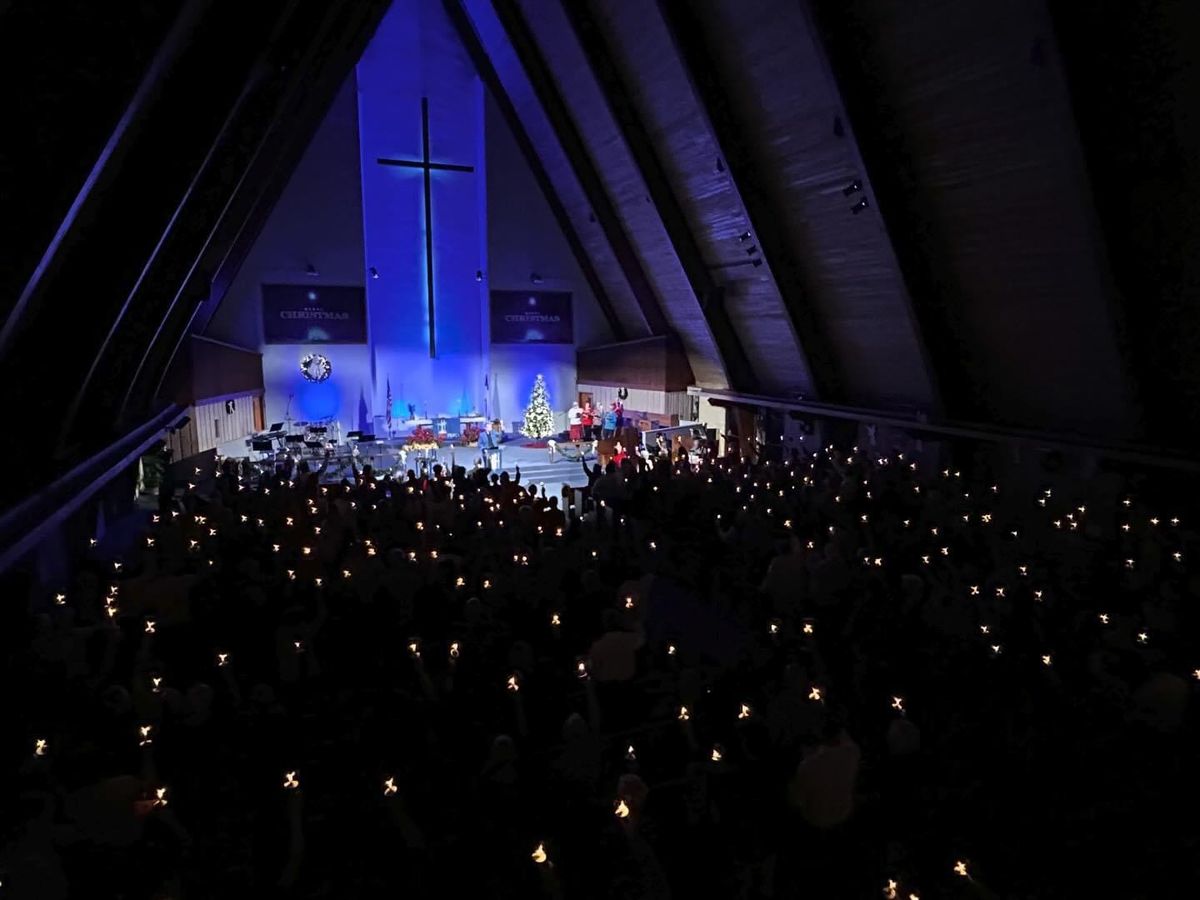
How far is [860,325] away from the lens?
49.9 feet

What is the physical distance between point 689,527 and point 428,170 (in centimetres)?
1977

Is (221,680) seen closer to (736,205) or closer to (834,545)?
(834,545)

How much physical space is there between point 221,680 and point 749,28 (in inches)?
506

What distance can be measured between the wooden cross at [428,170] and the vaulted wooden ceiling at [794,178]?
573cm

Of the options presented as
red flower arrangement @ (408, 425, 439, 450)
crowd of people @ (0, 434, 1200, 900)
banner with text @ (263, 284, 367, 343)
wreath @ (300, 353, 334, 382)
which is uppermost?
banner with text @ (263, 284, 367, 343)

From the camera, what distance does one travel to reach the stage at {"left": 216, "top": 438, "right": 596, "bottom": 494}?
19.8 metres

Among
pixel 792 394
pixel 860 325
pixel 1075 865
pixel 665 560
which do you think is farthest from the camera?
pixel 792 394

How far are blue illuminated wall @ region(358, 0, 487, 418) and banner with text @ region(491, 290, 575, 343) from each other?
0.94m

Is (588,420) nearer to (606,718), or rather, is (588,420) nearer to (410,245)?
(410,245)

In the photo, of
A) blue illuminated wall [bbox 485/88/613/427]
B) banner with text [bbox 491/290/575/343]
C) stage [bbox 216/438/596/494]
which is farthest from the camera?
banner with text [bbox 491/290/575/343]

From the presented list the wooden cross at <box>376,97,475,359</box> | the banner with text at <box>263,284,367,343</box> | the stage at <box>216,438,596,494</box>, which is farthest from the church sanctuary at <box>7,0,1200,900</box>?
the wooden cross at <box>376,97,475,359</box>

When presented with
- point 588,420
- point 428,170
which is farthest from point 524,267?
point 588,420

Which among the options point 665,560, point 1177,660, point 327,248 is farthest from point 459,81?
point 1177,660

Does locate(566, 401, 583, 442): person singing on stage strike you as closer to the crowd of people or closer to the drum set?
the drum set
